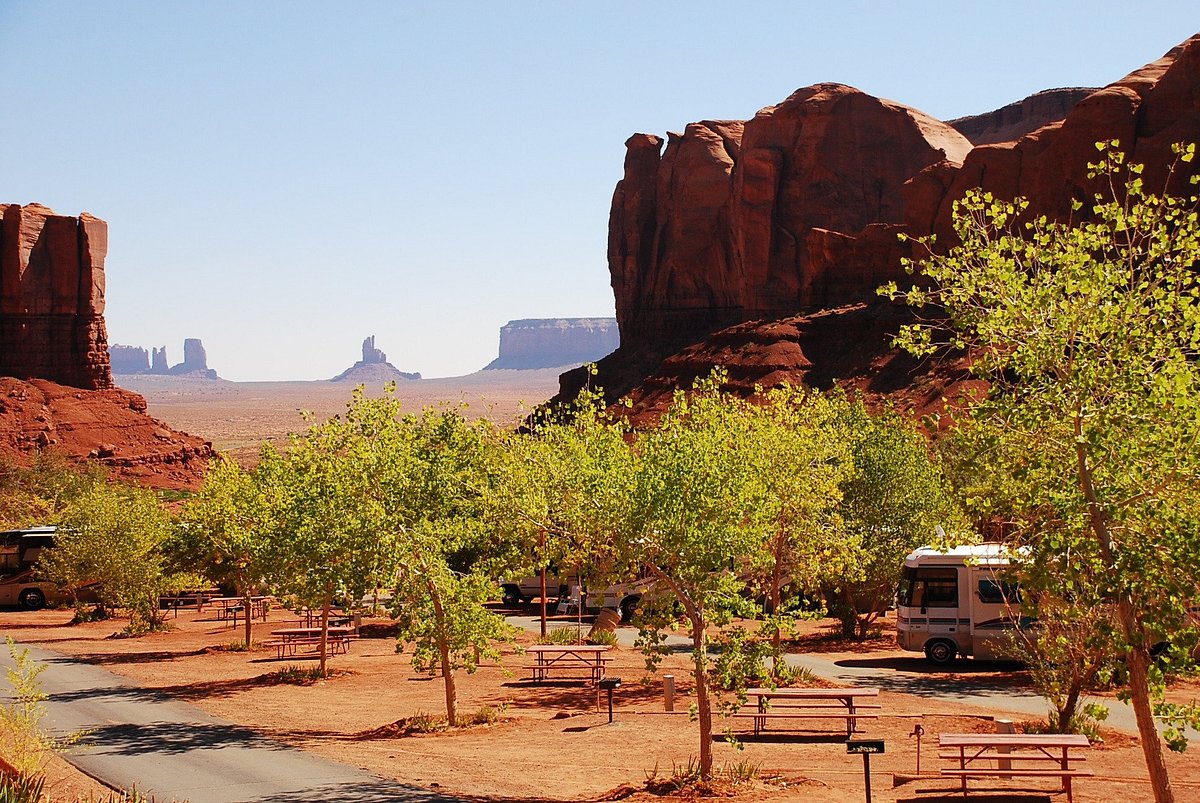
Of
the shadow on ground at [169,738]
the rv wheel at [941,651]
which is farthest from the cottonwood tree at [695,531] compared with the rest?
the rv wheel at [941,651]

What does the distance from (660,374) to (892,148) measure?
38311 millimetres

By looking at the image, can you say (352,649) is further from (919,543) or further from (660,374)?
(660,374)

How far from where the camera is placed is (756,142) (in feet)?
419

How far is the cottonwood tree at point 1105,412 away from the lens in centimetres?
1079

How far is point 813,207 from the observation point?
123188mm

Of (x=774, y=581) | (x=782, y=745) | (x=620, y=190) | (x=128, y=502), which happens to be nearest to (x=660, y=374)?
(x=620, y=190)

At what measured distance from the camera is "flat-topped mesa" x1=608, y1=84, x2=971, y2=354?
401ft

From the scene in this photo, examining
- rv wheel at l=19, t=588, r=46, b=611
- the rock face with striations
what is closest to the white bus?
rv wheel at l=19, t=588, r=46, b=611

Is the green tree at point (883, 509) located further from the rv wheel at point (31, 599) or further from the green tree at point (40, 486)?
the green tree at point (40, 486)

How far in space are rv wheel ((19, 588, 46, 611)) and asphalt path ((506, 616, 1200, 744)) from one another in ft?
101

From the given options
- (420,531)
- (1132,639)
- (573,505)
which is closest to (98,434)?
(420,531)

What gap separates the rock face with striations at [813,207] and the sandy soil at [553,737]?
196ft

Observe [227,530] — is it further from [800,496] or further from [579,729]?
[800,496]

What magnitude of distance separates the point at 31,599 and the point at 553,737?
3784cm
